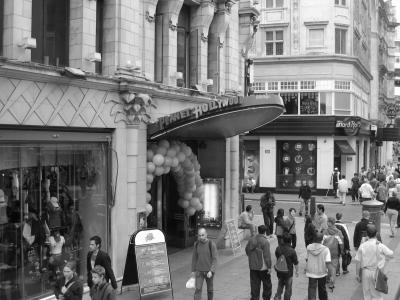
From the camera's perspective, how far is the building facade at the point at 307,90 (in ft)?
114

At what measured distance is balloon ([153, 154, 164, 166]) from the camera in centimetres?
1343

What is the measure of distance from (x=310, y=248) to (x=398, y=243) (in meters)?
9.54

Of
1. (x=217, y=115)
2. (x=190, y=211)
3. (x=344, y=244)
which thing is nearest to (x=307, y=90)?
(x=190, y=211)

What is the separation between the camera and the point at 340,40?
3572 centimetres

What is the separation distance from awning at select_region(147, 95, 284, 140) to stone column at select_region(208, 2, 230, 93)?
2.84m

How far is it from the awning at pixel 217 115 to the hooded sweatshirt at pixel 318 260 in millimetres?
4112

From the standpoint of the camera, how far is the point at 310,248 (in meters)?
10.2

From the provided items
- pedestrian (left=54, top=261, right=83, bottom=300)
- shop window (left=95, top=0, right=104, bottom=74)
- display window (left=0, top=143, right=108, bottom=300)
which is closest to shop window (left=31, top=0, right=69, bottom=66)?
shop window (left=95, top=0, right=104, bottom=74)

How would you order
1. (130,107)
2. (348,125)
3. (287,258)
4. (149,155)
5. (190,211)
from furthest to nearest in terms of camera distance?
(348,125) < (190,211) < (149,155) < (130,107) < (287,258)

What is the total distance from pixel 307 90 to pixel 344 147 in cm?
459

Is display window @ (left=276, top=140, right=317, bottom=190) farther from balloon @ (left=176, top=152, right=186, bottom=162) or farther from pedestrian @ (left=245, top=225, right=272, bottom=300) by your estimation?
pedestrian @ (left=245, top=225, right=272, bottom=300)

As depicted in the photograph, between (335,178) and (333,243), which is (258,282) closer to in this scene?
(333,243)

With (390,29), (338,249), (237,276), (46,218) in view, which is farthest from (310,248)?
(390,29)

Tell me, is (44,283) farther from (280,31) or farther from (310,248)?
(280,31)
